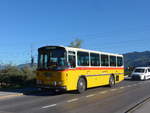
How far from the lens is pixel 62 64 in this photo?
15.9 meters

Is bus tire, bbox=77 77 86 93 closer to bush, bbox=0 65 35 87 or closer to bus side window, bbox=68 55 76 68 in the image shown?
bus side window, bbox=68 55 76 68

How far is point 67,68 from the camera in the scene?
15812 mm

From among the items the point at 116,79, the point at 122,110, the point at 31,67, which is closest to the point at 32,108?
the point at 122,110

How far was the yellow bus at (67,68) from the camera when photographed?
51.8ft

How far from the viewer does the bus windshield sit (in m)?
16.0

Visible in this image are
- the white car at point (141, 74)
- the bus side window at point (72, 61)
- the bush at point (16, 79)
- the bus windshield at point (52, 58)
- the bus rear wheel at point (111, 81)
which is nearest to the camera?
the bus windshield at point (52, 58)


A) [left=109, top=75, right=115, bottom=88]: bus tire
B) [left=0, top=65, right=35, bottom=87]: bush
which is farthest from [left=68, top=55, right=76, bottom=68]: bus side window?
[left=0, top=65, right=35, bottom=87]: bush

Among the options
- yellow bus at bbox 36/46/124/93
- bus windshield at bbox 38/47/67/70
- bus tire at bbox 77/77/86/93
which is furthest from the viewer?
bus tire at bbox 77/77/86/93

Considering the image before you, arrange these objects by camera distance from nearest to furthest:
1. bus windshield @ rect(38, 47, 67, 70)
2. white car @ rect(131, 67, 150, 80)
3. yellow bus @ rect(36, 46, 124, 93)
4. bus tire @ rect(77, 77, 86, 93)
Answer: yellow bus @ rect(36, 46, 124, 93) < bus windshield @ rect(38, 47, 67, 70) < bus tire @ rect(77, 77, 86, 93) < white car @ rect(131, 67, 150, 80)

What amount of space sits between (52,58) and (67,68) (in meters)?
1.46

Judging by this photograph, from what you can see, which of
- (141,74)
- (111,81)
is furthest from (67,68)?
(141,74)

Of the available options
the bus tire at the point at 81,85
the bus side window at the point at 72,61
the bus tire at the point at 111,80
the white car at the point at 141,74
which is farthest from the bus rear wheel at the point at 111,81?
the white car at the point at 141,74

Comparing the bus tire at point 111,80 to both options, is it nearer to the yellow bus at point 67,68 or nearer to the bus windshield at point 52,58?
the yellow bus at point 67,68

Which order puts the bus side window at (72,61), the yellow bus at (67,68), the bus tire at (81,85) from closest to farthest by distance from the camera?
the yellow bus at (67,68) → the bus side window at (72,61) → the bus tire at (81,85)
